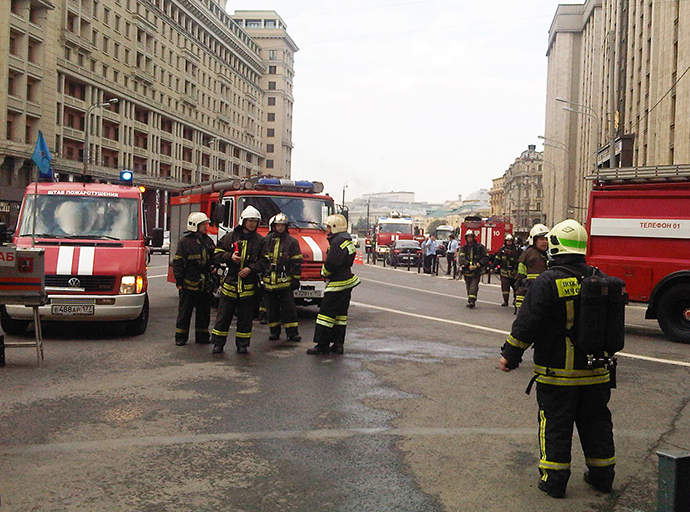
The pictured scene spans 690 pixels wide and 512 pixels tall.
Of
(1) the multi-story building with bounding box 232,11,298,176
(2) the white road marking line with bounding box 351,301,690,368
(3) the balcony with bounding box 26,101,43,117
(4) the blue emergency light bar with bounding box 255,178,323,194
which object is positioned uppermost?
(1) the multi-story building with bounding box 232,11,298,176

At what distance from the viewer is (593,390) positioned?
4766mm

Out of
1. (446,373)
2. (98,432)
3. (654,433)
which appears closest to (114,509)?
(98,432)

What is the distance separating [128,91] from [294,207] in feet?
185

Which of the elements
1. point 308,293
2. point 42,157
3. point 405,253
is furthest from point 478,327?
point 405,253

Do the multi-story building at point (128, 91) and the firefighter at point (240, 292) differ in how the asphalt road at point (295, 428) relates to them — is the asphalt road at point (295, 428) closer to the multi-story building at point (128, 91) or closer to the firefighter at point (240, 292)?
the firefighter at point (240, 292)

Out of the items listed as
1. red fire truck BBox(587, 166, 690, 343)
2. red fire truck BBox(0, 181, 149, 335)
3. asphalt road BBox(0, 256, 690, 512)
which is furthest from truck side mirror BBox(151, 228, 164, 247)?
red fire truck BBox(587, 166, 690, 343)

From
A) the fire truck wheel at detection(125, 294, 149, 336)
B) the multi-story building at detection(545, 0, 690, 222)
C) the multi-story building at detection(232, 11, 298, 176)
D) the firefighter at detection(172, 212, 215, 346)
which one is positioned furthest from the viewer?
the multi-story building at detection(232, 11, 298, 176)

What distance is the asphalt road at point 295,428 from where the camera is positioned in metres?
4.60

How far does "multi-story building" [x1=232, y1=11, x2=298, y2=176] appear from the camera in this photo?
122 meters

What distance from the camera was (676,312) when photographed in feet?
41.1

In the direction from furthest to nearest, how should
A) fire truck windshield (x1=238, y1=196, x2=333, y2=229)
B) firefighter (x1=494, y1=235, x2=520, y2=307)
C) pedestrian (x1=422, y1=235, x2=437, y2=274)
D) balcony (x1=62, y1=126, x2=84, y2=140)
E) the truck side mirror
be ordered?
balcony (x1=62, y1=126, x2=84, y2=140)
pedestrian (x1=422, y1=235, x2=437, y2=274)
firefighter (x1=494, y1=235, x2=520, y2=307)
fire truck windshield (x1=238, y1=196, x2=333, y2=229)
the truck side mirror

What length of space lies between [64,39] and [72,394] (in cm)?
5336

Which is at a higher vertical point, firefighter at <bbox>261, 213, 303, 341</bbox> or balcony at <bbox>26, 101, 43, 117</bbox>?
balcony at <bbox>26, 101, 43, 117</bbox>

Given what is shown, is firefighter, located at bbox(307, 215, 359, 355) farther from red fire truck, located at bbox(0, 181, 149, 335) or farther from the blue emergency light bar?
the blue emergency light bar
